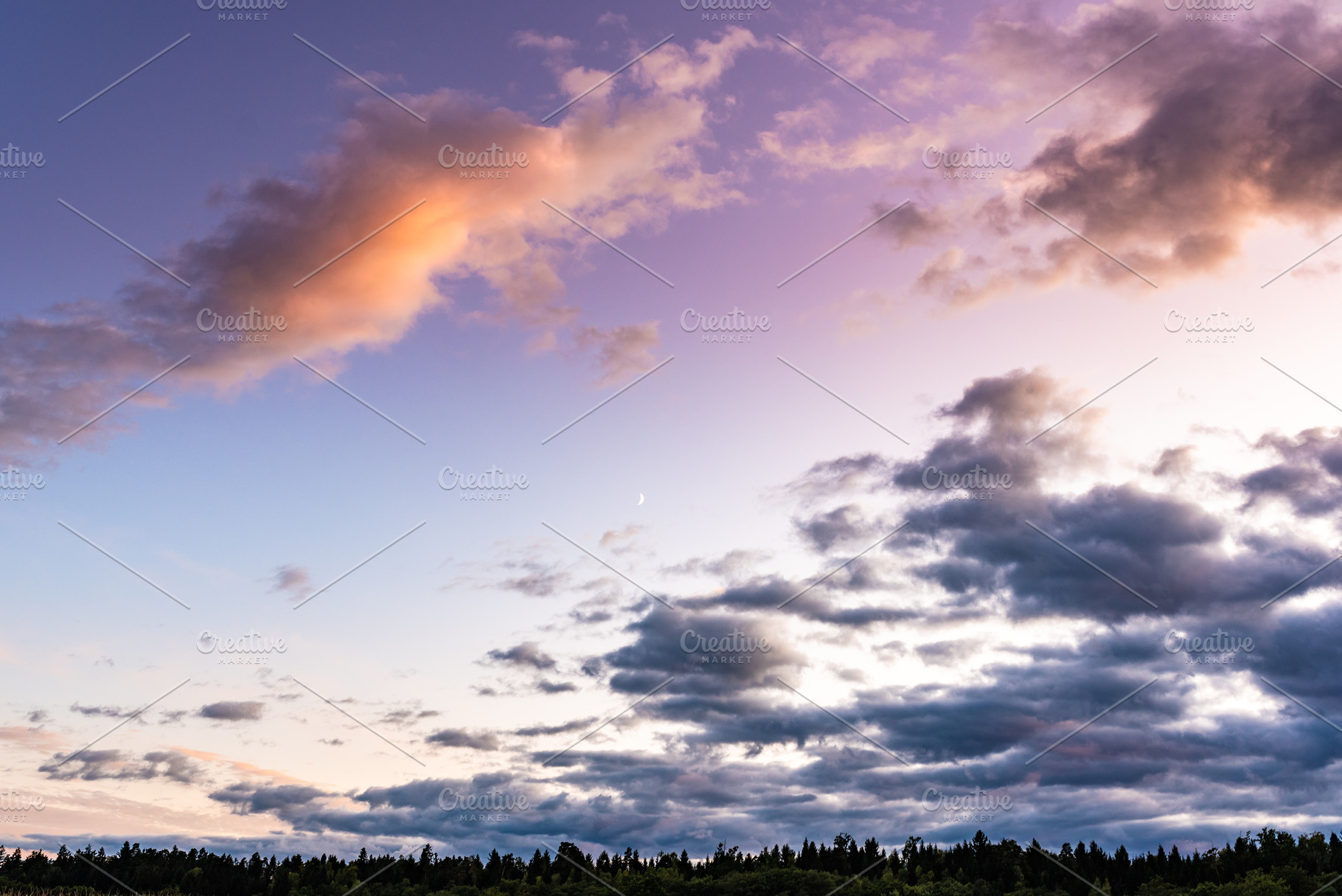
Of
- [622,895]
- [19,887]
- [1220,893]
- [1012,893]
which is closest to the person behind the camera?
[1220,893]

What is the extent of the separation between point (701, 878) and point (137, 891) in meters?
111

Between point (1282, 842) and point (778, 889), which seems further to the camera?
point (778, 889)

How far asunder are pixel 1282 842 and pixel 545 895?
132215 millimetres

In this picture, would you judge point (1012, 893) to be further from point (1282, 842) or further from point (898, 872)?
point (1282, 842)

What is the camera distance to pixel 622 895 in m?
198

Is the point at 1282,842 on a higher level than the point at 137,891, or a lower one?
higher

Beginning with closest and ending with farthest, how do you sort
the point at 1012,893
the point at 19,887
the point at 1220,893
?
1. the point at 1220,893
2. the point at 1012,893
3. the point at 19,887

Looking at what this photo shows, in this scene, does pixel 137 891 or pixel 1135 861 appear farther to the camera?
pixel 137 891

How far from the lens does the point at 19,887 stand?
180125 mm

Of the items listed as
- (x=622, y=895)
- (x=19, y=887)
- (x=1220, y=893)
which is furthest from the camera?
(x=622, y=895)

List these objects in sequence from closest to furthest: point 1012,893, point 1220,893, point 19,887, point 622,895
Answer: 1. point 1220,893
2. point 1012,893
3. point 19,887
4. point 622,895

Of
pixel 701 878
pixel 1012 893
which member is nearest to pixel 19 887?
pixel 701 878

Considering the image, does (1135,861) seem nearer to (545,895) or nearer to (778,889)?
(778,889)

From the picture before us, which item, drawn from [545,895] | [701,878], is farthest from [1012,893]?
[545,895]
